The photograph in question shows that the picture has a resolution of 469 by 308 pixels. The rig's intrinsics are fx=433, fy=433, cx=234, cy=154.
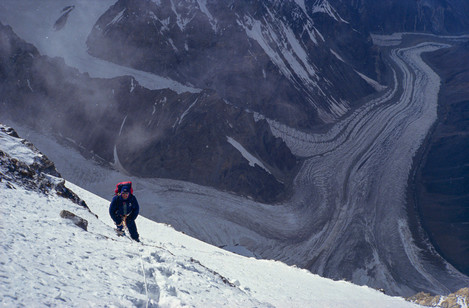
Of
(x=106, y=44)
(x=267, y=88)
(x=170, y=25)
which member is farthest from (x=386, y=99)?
(x=106, y=44)

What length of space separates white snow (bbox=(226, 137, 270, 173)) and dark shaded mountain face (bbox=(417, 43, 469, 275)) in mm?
15950

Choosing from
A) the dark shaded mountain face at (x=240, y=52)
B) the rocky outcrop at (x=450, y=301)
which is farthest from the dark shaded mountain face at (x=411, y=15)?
the rocky outcrop at (x=450, y=301)

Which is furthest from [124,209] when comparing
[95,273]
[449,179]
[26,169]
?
[449,179]

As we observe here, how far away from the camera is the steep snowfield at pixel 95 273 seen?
6469mm

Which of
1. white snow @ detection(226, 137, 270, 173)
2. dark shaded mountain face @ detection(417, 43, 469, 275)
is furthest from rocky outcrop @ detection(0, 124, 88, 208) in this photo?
dark shaded mountain face @ detection(417, 43, 469, 275)

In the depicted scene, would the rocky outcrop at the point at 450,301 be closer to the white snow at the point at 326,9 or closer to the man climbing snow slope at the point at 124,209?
the man climbing snow slope at the point at 124,209

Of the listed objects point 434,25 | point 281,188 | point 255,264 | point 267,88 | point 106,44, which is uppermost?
point 434,25

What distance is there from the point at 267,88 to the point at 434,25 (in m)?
70.4

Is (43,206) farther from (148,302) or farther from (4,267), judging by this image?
(148,302)

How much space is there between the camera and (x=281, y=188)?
41.6m

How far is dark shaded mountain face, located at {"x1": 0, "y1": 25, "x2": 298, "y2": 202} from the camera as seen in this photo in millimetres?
40812

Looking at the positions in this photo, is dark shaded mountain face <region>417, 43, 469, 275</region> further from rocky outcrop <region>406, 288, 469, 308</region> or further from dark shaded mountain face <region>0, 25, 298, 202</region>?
rocky outcrop <region>406, 288, 469, 308</region>

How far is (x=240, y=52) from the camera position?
166ft

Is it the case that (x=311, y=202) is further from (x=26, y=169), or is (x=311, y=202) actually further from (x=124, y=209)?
(x=26, y=169)
